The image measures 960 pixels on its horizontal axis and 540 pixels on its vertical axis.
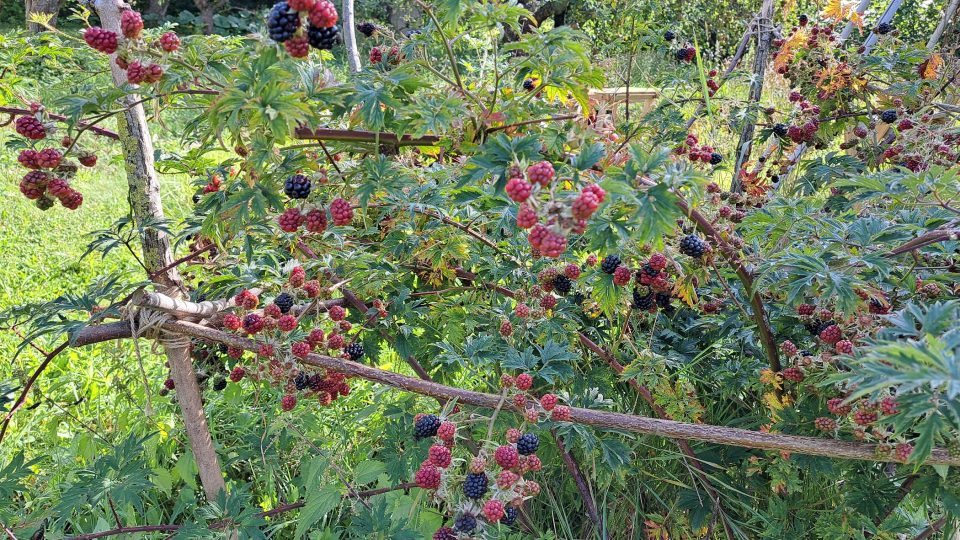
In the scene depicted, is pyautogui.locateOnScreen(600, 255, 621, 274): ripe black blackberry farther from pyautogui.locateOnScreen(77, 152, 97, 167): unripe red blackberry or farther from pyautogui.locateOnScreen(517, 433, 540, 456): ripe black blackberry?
pyautogui.locateOnScreen(77, 152, 97, 167): unripe red blackberry

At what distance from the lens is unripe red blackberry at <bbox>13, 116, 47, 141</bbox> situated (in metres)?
1.46

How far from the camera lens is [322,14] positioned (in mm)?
1118

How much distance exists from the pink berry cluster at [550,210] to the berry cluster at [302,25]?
387 millimetres

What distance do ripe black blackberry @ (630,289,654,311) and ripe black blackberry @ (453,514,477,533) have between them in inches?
29.8

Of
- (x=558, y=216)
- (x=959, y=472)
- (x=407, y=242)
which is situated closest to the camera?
(x=558, y=216)

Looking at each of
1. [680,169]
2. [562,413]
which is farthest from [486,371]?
[680,169]

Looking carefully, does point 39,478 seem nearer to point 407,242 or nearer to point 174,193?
point 407,242

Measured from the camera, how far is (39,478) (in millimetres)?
2523

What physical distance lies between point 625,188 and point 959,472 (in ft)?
3.78

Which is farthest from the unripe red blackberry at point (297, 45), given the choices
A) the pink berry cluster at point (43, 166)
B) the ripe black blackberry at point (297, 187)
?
the pink berry cluster at point (43, 166)

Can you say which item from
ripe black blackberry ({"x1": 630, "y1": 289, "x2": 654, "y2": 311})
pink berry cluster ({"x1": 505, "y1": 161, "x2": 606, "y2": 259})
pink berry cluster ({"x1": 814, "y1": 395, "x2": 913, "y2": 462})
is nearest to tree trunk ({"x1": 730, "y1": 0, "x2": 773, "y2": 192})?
ripe black blackberry ({"x1": 630, "y1": 289, "x2": 654, "y2": 311})

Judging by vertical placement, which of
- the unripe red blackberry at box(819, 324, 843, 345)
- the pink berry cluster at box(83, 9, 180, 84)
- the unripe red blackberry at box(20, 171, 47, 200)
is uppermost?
the pink berry cluster at box(83, 9, 180, 84)

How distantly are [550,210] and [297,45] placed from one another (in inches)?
18.5

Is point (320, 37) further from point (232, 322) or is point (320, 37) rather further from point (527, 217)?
point (232, 322)
